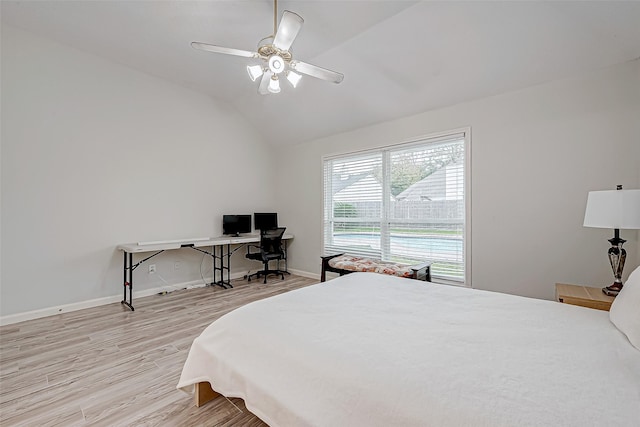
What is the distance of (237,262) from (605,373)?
15.3ft

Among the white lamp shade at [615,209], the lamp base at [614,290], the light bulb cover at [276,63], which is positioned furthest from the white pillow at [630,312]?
the light bulb cover at [276,63]

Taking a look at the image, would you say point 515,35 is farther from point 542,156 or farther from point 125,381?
point 125,381

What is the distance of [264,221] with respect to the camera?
5195mm

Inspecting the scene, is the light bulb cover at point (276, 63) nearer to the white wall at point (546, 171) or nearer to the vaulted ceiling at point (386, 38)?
the vaulted ceiling at point (386, 38)

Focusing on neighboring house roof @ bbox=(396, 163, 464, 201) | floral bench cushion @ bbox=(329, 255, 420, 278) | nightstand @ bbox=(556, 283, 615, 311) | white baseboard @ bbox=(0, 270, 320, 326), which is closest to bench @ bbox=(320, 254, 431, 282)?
floral bench cushion @ bbox=(329, 255, 420, 278)

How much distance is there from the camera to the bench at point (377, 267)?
317cm

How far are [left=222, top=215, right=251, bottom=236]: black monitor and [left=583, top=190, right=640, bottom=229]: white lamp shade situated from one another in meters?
4.31

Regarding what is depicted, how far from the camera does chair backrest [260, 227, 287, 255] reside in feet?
15.2

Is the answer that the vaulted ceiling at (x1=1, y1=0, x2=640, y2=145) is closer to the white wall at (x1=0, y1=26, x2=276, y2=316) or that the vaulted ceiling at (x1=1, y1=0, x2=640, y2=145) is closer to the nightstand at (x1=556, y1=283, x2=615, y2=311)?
the white wall at (x1=0, y1=26, x2=276, y2=316)

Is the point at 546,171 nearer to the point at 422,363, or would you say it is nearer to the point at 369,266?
the point at 369,266

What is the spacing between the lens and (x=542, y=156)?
111 inches

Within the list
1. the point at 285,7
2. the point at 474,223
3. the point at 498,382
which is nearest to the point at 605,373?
the point at 498,382

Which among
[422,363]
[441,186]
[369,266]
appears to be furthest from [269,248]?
[422,363]

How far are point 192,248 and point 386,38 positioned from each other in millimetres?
3815
